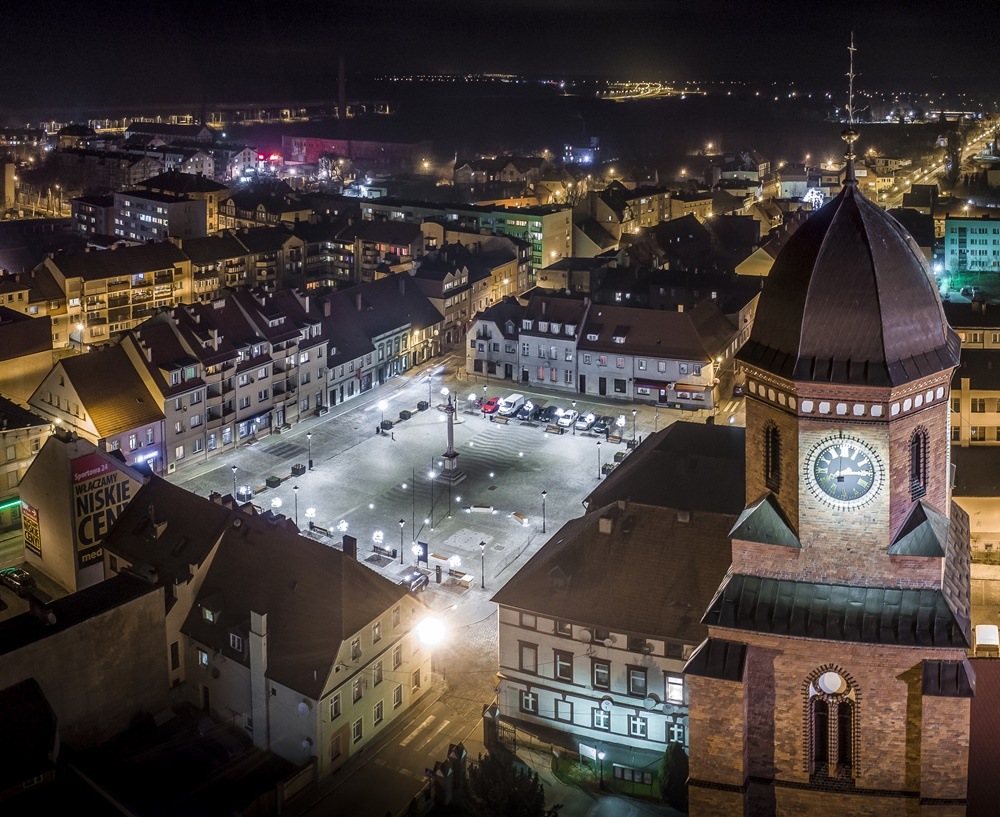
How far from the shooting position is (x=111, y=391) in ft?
186

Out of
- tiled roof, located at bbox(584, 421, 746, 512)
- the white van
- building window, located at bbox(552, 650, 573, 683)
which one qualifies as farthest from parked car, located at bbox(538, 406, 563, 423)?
building window, located at bbox(552, 650, 573, 683)

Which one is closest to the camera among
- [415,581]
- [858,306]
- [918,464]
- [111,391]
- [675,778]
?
[858,306]

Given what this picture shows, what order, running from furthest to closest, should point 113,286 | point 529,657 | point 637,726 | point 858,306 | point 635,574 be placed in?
1. point 113,286
2. point 529,657
3. point 635,574
4. point 637,726
5. point 858,306

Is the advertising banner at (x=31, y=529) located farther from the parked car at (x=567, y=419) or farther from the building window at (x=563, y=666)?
the parked car at (x=567, y=419)

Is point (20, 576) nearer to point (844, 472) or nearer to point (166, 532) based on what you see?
point (166, 532)

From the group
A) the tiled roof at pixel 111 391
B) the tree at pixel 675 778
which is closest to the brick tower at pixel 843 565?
the tree at pixel 675 778

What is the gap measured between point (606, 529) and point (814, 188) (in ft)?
379

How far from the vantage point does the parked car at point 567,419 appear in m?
64.6

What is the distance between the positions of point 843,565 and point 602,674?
46.7ft

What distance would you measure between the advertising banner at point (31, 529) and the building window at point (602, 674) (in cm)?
2408

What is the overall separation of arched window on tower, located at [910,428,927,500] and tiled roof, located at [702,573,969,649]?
1768 mm

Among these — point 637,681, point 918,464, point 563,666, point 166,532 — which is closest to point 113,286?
point 166,532

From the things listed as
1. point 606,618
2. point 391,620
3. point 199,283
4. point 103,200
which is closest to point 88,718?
point 391,620

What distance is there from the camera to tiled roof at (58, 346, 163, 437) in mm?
55375
